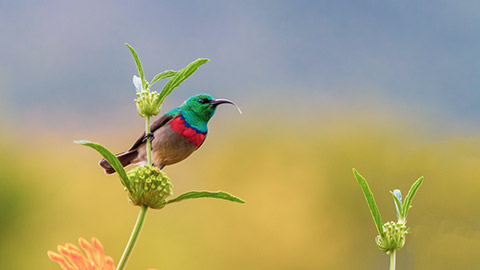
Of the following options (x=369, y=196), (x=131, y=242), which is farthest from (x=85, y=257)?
(x=369, y=196)

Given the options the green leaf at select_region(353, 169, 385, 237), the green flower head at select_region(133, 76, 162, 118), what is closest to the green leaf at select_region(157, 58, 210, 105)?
the green flower head at select_region(133, 76, 162, 118)

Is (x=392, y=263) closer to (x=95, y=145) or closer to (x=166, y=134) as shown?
(x=95, y=145)

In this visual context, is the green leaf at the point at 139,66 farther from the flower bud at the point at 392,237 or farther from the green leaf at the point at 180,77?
the flower bud at the point at 392,237

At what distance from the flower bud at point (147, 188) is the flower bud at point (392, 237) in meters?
0.15

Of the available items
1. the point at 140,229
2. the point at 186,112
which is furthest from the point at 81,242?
the point at 186,112

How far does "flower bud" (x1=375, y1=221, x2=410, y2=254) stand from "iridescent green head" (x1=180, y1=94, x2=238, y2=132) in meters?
0.21

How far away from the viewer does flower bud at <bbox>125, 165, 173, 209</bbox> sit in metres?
0.34

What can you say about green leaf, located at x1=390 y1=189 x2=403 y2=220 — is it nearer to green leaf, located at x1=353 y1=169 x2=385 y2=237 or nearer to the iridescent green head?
green leaf, located at x1=353 y1=169 x2=385 y2=237

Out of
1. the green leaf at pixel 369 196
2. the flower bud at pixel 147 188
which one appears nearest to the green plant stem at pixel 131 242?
the flower bud at pixel 147 188

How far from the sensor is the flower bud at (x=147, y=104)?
35 centimetres

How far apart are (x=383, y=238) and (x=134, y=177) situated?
18 cm

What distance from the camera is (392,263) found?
0.33m

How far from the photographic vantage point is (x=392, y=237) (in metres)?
0.36

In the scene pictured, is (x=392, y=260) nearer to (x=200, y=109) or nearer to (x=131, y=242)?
(x=131, y=242)
